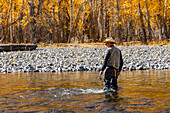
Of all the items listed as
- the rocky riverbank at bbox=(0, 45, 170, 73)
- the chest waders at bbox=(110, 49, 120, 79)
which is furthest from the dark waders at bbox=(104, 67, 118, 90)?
the rocky riverbank at bbox=(0, 45, 170, 73)

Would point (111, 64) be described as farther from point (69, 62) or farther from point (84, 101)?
point (69, 62)

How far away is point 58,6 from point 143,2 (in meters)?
10.5

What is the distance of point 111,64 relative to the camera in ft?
25.1

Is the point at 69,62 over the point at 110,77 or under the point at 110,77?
under

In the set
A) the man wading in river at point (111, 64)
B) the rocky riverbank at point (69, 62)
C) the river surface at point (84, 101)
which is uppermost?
the man wading in river at point (111, 64)

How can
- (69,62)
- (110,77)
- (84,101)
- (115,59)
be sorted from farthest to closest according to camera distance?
(69,62), (110,77), (115,59), (84,101)

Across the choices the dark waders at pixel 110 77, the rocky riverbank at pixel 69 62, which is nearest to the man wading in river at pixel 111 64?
the dark waders at pixel 110 77

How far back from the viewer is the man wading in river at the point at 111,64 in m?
7.59

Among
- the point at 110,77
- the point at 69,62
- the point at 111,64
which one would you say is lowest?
the point at 69,62

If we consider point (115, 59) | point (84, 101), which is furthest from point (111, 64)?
point (84, 101)

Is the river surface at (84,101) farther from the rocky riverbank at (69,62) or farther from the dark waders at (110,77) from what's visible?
the rocky riverbank at (69,62)

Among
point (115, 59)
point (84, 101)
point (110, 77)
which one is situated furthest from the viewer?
point (110, 77)

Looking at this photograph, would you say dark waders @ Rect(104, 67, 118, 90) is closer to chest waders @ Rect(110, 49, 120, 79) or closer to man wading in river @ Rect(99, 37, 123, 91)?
man wading in river @ Rect(99, 37, 123, 91)

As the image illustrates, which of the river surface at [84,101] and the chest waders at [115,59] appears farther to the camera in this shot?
the chest waders at [115,59]
